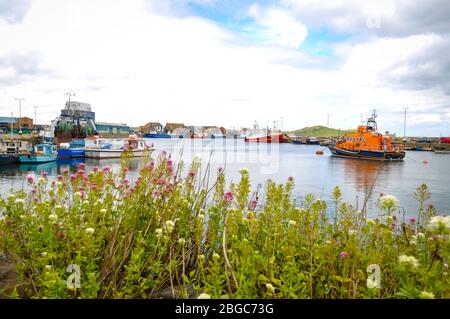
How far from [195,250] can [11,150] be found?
45.6 meters

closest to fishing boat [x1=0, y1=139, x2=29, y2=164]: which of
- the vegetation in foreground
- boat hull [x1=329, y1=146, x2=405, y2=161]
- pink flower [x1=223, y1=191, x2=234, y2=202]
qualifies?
the vegetation in foreground

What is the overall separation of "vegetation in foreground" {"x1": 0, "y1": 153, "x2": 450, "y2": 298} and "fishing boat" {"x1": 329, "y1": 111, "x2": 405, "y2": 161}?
60.8 m

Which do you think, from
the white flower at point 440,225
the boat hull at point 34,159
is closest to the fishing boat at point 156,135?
the boat hull at point 34,159

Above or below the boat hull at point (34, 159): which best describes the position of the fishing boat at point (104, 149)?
above

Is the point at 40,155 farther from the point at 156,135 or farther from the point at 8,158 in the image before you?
the point at 156,135

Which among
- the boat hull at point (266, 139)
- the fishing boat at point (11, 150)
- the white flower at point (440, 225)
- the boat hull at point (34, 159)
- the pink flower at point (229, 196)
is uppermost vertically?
the boat hull at point (266, 139)

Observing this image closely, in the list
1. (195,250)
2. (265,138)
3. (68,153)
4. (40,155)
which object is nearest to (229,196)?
(195,250)

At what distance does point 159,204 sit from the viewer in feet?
14.5

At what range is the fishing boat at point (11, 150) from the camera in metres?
40.5

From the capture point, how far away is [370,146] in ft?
203

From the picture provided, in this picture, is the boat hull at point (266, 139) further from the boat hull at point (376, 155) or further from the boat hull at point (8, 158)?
the boat hull at point (8, 158)

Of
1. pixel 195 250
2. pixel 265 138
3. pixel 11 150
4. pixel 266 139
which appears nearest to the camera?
pixel 195 250

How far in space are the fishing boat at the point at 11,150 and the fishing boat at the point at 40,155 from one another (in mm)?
731
